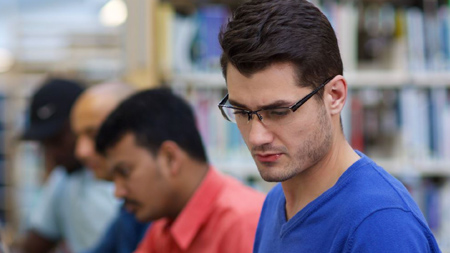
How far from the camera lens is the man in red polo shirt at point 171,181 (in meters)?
1.42

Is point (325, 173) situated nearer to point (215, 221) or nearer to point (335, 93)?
point (335, 93)

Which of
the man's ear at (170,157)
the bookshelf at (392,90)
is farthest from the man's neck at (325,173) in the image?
the bookshelf at (392,90)

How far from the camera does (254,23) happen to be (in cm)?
86

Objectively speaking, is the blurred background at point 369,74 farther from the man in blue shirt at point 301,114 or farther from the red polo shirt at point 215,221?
the man in blue shirt at point 301,114

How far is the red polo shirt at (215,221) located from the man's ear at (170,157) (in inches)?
3.4

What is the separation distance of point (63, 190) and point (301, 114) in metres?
1.96

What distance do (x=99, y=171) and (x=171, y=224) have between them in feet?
1.80

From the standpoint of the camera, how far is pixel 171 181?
1554 millimetres

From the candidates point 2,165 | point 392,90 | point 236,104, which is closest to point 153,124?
point 236,104

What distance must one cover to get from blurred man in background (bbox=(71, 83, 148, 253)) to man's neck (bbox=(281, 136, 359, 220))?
3.64ft

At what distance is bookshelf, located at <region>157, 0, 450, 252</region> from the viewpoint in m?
2.68

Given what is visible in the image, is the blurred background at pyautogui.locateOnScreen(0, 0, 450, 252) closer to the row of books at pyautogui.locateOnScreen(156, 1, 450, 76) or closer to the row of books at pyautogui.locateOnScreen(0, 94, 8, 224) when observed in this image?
the row of books at pyautogui.locateOnScreen(156, 1, 450, 76)

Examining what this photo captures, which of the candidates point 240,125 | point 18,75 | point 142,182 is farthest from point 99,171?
point 18,75

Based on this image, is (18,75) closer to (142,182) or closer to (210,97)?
(210,97)
